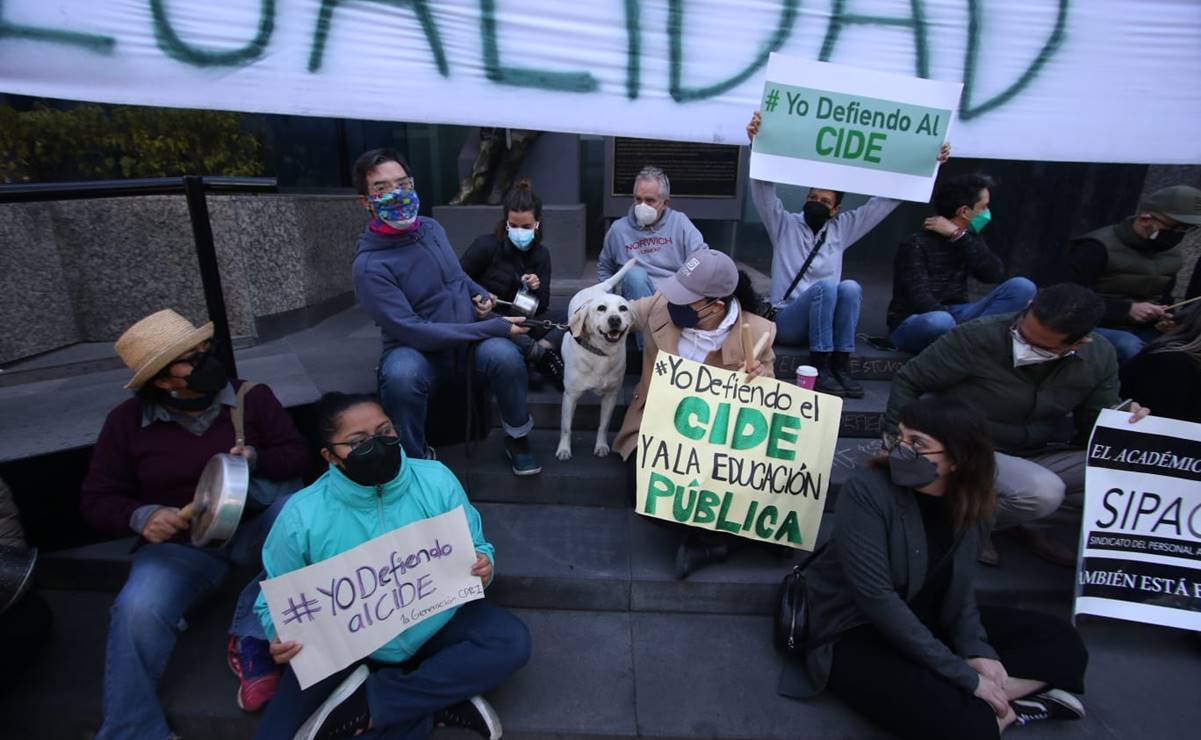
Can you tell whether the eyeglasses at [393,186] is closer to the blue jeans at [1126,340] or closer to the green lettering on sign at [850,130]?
the green lettering on sign at [850,130]

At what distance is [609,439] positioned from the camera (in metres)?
4.30

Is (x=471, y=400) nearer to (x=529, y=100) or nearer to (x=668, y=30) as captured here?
(x=529, y=100)

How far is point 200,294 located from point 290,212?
42.3 inches

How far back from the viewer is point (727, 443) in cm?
313

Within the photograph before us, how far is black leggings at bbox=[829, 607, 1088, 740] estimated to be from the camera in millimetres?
2418

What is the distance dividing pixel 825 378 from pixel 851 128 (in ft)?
7.58

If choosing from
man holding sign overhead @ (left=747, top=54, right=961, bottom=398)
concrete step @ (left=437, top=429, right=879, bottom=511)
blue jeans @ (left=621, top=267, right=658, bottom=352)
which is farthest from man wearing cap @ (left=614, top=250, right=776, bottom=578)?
blue jeans @ (left=621, top=267, right=658, bottom=352)

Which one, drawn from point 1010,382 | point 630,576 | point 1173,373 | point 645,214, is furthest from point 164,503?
point 1173,373

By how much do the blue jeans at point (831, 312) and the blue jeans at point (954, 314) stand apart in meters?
0.55

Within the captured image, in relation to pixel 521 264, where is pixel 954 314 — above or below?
below

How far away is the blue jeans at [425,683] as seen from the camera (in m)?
2.43

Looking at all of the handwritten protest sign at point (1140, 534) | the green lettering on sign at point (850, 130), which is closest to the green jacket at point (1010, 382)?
the handwritten protest sign at point (1140, 534)

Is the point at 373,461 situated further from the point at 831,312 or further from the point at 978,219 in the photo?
the point at 978,219

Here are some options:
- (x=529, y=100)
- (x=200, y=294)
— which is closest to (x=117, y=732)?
(x=529, y=100)
